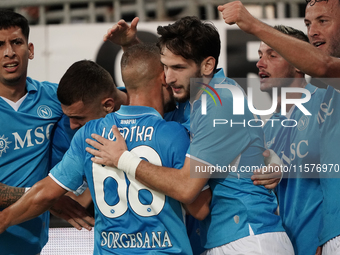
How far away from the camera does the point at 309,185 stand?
317cm

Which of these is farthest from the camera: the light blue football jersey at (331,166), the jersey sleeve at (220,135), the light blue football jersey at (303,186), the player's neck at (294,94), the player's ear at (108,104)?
the player's neck at (294,94)

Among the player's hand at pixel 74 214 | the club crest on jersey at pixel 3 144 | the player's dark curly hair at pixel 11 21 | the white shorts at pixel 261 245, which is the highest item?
the player's dark curly hair at pixel 11 21

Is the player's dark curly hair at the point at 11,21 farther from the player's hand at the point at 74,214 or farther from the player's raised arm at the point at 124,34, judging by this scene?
the player's hand at the point at 74,214

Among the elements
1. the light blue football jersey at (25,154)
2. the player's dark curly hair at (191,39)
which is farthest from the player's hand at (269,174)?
the light blue football jersey at (25,154)

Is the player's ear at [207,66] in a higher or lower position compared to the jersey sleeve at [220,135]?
higher

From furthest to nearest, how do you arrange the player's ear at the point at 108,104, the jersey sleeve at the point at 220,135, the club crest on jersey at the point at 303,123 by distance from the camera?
the player's ear at the point at 108,104 → the club crest on jersey at the point at 303,123 → the jersey sleeve at the point at 220,135

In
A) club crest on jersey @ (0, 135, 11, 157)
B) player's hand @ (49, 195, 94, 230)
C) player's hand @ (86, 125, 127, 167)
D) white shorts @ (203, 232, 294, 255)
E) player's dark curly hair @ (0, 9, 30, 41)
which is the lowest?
player's hand @ (49, 195, 94, 230)

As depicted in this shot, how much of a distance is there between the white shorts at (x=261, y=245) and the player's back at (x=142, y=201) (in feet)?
0.90

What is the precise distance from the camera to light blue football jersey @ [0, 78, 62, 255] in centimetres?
347

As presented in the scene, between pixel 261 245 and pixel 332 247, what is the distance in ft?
1.82

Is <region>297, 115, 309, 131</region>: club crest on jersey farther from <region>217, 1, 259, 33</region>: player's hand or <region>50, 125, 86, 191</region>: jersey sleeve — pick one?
<region>50, 125, 86, 191</region>: jersey sleeve

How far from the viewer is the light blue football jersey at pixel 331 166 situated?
9.45 ft

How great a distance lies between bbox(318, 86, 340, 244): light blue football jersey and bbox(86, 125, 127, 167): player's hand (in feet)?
4.44

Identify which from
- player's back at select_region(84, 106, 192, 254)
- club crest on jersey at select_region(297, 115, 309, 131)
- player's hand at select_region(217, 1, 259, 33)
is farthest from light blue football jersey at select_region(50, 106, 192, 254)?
club crest on jersey at select_region(297, 115, 309, 131)
